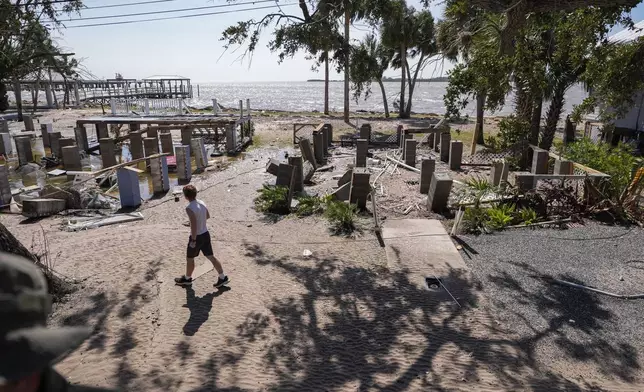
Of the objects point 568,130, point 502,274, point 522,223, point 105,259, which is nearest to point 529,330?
point 502,274

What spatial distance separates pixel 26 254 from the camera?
5.58 m

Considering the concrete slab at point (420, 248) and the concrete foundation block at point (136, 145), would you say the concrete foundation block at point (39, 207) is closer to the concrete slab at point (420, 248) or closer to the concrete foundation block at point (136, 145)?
the concrete slab at point (420, 248)

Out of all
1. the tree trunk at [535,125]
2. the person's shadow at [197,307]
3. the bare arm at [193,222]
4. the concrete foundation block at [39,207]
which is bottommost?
the concrete foundation block at [39,207]

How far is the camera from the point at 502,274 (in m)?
6.67

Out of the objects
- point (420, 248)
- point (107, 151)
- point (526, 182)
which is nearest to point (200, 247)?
point (420, 248)

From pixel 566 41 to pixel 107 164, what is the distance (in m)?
16.8

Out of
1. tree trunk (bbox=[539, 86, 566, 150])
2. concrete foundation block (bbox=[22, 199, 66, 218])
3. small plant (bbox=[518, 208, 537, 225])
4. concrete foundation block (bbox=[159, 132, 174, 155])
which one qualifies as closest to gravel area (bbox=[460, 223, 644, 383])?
small plant (bbox=[518, 208, 537, 225])

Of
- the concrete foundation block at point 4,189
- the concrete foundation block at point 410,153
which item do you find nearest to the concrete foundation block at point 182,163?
the concrete foundation block at point 4,189

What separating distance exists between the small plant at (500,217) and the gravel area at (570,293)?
0.33m

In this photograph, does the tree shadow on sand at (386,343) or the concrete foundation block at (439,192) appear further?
the concrete foundation block at (439,192)

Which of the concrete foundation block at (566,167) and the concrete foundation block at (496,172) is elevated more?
the concrete foundation block at (566,167)

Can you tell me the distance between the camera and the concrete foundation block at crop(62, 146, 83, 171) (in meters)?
17.2

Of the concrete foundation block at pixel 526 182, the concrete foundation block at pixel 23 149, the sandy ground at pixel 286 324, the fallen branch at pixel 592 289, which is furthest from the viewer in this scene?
the concrete foundation block at pixel 23 149

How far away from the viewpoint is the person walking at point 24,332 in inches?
42.5
